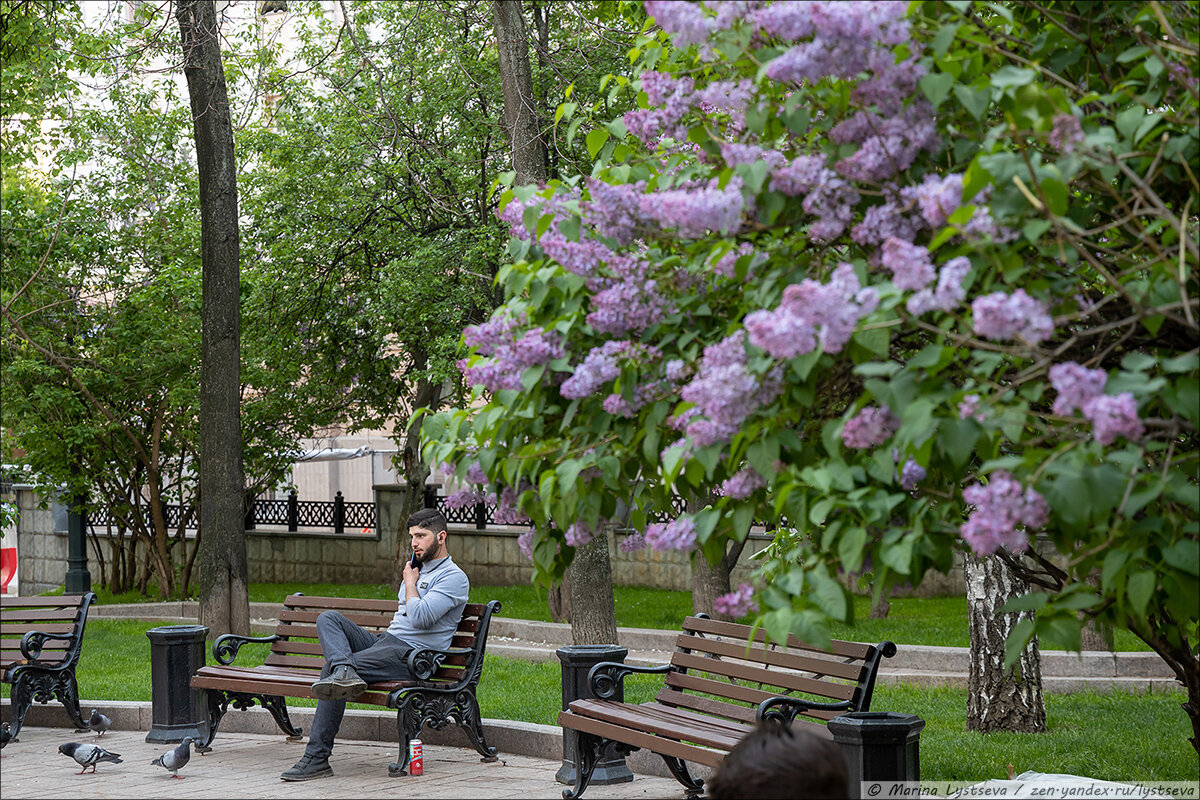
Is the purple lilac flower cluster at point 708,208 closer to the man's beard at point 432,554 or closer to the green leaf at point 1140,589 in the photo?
the green leaf at point 1140,589

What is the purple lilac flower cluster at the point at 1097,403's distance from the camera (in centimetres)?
261

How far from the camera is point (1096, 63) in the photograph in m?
3.76

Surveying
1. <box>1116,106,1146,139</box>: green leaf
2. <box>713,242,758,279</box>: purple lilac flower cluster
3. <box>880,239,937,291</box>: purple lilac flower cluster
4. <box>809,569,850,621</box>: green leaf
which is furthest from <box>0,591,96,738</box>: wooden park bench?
<box>1116,106,1146,139</box>: green leaf

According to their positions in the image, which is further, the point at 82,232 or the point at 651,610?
the point at 82,232

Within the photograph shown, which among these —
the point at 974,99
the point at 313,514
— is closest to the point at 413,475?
the point at 313,514

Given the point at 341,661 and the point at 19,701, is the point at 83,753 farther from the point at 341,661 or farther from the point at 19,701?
the point at 19,701

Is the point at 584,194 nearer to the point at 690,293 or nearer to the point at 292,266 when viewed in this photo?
the point at 690,293

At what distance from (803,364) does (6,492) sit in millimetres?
26710

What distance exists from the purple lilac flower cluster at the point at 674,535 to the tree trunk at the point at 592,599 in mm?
7473

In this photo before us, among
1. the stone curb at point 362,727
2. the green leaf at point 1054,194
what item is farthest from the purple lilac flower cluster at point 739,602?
the stone curb at point 362,727

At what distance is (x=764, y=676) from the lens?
6.52 metres

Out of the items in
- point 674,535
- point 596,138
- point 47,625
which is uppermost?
point 596,138

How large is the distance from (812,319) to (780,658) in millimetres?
3905

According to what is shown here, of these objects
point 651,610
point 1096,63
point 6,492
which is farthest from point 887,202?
point 6,492
